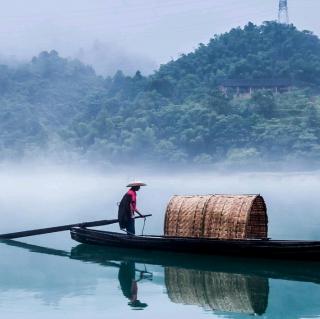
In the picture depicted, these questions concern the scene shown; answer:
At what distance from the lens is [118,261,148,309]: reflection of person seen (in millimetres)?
11614

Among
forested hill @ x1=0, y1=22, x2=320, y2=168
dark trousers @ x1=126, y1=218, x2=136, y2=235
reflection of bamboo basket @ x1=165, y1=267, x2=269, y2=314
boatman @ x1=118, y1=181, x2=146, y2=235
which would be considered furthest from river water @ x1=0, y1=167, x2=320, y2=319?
forested hill @ x1=0, y1=22, x2=320, y2=168

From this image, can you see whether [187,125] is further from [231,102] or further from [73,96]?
[73,96]

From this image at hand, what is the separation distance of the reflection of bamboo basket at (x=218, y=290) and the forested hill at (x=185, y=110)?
6825 centimetres

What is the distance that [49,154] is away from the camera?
99312 mm

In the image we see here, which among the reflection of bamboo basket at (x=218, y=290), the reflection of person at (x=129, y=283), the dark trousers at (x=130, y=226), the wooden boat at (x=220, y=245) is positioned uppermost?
the dark trousers at (x=130, y=226)

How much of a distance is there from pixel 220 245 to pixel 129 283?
2540 mm

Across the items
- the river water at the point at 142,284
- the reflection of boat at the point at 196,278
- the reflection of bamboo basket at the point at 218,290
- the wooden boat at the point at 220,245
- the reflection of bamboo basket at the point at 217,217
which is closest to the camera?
the river water at the point at 142,284

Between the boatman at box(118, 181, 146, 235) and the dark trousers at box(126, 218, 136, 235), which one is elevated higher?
the boatman at box(118, 181, 146, 235)

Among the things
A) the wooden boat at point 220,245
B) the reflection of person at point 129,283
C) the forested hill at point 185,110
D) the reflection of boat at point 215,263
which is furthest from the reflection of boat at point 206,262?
the forested hill at point 185,110

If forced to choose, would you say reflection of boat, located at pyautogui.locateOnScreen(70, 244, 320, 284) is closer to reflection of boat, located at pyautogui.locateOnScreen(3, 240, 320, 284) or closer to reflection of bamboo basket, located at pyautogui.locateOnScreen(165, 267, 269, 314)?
reflection of boat, located at pyautogui.locateOnScreen(3, 240, 320, 284)

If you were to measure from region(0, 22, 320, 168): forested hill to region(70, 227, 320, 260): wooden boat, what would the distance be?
66.0 meters

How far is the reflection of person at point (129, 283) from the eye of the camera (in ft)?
38.1

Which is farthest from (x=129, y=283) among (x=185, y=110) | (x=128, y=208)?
(x=185, y=110)

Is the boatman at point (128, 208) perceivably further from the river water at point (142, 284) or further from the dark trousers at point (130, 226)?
the river water at point (142, 284)
